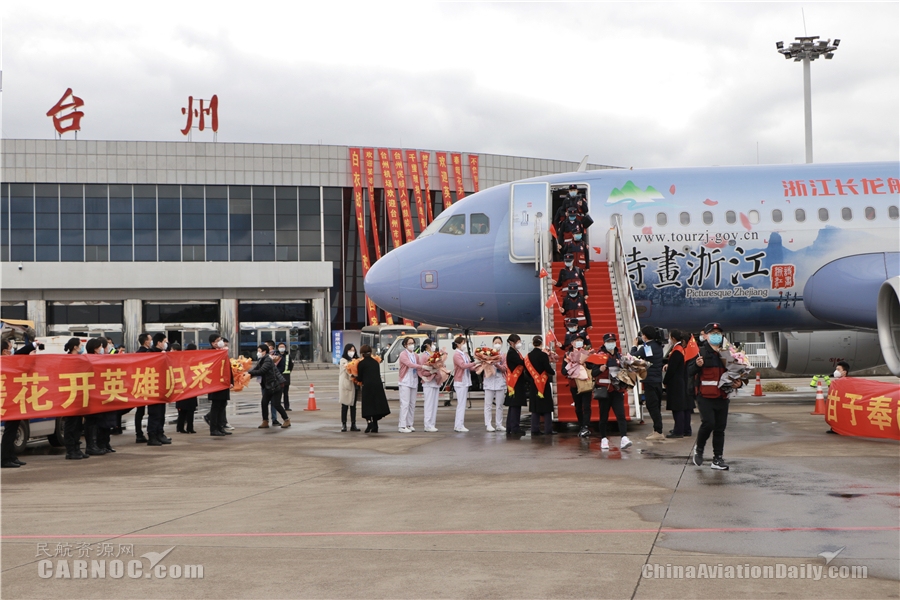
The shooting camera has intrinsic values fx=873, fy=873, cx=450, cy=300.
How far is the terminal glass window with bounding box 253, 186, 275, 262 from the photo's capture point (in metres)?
65.1

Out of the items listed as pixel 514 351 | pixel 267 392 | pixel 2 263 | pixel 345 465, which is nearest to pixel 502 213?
pixel 514 351

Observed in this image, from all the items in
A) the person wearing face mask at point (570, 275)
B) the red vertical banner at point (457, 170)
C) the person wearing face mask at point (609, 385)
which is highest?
the red vertical banner at point (457, 170)

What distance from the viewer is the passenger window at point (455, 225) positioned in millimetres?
21031

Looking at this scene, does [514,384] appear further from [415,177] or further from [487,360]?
[415,177]

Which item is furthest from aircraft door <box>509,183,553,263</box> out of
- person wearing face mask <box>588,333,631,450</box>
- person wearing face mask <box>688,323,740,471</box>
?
person wearing face mask <box>688,323,740,471</box>

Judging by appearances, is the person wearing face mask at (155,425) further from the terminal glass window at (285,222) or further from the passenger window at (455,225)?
the terminal glass window at (285,222)

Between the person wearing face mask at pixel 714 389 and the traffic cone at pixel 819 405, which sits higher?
the person wearing face mask at pixel 714 389

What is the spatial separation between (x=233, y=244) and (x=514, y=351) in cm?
5075

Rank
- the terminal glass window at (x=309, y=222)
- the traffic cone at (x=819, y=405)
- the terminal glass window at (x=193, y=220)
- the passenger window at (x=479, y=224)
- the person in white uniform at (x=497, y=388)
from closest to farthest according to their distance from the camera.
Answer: the person in white uniform at (x=497, y=388)
the traffic cone at (x=819, y=405)
the passenger window at (x=479, y=224)
the terminal glass window at (x=193, y=220)
the terminal glass window at (x=309, y=222)

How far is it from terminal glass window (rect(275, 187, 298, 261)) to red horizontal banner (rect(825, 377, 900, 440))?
54.0m

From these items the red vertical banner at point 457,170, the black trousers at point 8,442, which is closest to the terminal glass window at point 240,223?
the red vertical banner at point 457,170

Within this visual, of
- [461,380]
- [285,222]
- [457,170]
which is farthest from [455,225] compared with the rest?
[457,170]

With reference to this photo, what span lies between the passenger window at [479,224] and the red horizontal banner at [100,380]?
6.46 metres

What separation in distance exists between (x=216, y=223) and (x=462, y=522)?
59.3 m
